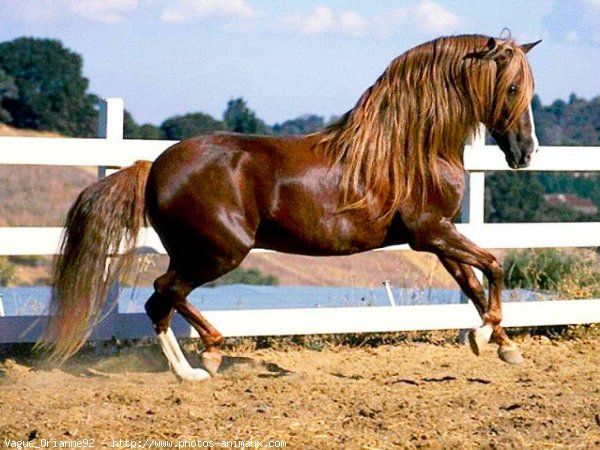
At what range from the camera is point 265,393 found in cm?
549

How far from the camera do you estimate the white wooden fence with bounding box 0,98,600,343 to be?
6305 mm

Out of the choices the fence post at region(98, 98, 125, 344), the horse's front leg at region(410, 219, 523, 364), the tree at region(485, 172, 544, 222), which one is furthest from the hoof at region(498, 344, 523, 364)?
the tree at region(485, 172, 544, 222)

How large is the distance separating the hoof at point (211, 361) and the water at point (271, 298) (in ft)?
4.60

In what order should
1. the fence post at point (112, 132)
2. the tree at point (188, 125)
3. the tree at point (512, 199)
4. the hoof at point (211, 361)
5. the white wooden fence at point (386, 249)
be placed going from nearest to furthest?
the hoof at point (211, 361) → the white wooden fence at point (386, 249) → the fence post at point (112, 132) → the tree at point (512, 199) → the tree at point (188, 125)

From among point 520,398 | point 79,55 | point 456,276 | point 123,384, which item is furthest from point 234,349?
point 79,55

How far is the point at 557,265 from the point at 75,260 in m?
5.90

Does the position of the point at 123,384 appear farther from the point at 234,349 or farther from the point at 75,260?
the point at 234,349

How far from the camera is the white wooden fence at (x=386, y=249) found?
6.30 m

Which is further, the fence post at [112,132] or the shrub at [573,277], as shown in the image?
the shrub at [573,277]

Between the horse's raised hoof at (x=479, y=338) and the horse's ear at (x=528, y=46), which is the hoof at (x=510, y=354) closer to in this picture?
the horse's raised hoof at (x=479, y=338)

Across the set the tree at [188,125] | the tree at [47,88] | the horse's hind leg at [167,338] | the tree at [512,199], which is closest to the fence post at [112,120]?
the horse's hind leg at [167,338]

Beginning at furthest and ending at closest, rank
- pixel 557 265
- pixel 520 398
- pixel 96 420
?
pixel 557 265, pixel 520 398, pixel 96 420

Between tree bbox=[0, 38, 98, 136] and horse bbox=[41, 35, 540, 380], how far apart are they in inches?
1221

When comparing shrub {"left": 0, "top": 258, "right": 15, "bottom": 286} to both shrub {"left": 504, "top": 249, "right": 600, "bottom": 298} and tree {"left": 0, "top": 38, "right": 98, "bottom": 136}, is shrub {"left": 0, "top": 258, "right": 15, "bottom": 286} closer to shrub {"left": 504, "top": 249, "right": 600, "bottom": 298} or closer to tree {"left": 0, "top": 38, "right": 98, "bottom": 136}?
shrub {"left": 504, "top": 249, "right": 600, "bottom": 298}
